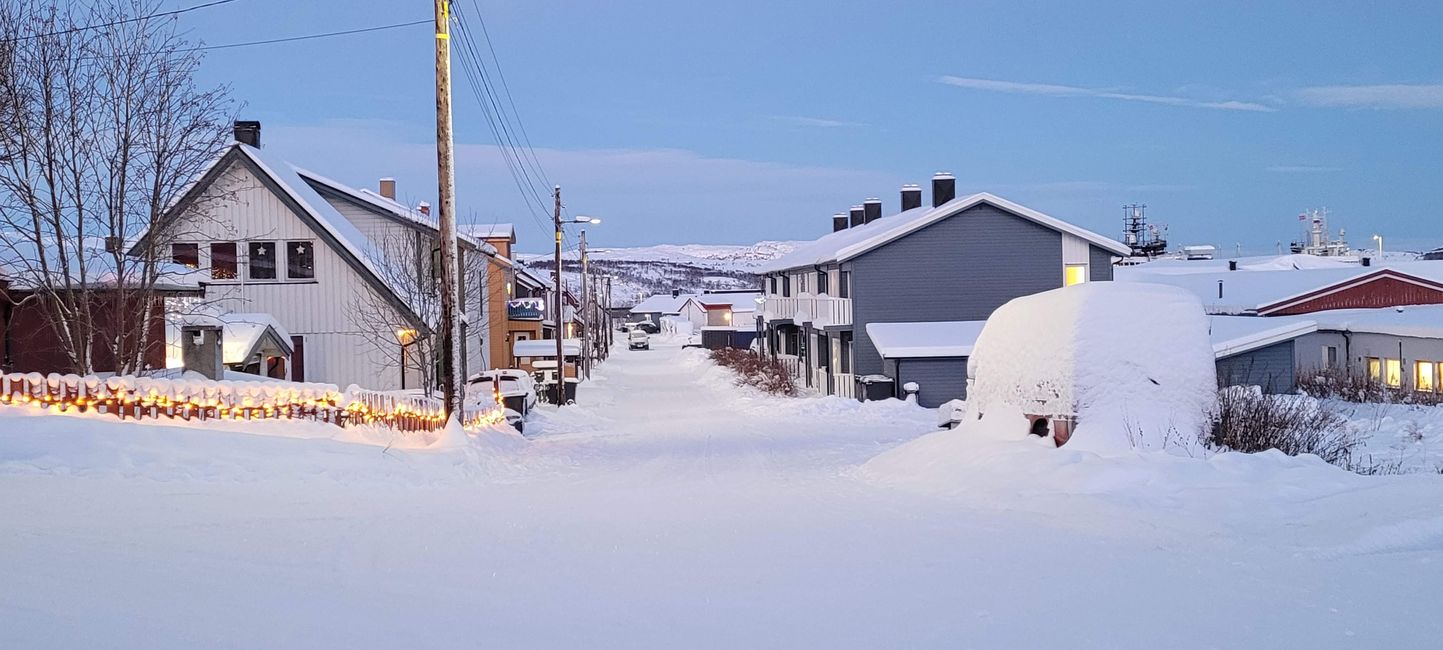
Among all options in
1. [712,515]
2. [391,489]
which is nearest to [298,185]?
[391,489]

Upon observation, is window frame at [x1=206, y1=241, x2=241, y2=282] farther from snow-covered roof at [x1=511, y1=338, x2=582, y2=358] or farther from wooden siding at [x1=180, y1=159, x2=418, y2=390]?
snow-covered roof at [x1=511, y1=338, x2=582, y2=358]

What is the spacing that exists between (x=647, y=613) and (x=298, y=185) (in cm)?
2596

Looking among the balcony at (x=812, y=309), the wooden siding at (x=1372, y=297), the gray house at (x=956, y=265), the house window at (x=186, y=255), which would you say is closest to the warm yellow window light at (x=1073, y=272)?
the gray house at (x=956, y=265)

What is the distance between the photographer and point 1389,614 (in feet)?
21.8

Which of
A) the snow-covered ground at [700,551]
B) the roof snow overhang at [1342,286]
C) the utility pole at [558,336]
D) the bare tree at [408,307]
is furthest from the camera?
the roof snow overhang at [1342,286]

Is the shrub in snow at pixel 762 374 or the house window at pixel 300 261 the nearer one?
the house window at pixel 300 261

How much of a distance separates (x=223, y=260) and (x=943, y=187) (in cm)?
2606

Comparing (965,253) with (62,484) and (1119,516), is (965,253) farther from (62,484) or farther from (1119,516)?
(62,484)

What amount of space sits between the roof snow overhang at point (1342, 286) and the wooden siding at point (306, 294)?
3770 cm

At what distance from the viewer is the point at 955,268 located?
39.4m

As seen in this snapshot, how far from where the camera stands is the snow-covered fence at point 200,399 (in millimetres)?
14023

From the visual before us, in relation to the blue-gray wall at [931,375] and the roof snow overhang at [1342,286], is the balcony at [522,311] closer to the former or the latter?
the blue-gray wall at [931,375]

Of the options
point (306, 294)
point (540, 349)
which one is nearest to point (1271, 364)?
point (540, 349)

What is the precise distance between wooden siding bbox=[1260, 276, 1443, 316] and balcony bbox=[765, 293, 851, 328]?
65.9ft
